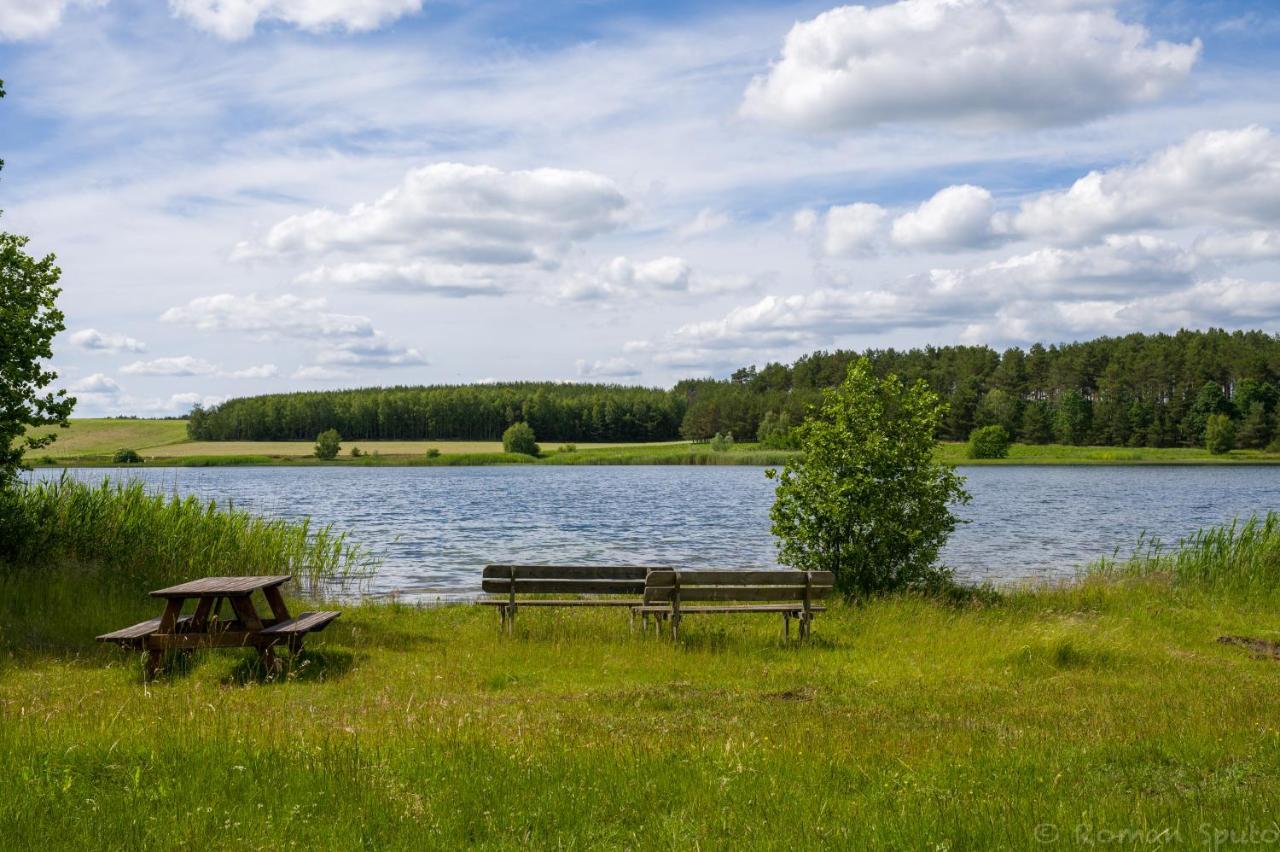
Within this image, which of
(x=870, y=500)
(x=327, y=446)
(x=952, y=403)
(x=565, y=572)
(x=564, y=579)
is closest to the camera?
(x=564, y=579)

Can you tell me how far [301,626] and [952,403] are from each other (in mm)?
97470

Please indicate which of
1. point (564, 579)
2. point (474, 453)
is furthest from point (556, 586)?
point (474, 453)

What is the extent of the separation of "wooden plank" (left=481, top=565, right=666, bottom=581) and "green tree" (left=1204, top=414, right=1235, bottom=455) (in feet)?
407

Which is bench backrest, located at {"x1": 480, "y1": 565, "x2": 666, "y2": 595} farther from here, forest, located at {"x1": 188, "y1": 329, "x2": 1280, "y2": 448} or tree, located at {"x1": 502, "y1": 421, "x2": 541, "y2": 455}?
tree, located at {"x1": 502, "y1": 421, "x2": 541, "y2": 455}

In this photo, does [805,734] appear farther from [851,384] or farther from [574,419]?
[574,419]

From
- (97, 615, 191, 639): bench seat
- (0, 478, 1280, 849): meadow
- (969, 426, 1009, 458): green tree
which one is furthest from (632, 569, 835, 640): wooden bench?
(969, 426, 1009, 458): green tree

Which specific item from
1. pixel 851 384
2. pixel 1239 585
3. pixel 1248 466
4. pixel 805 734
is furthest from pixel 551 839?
pixel 1248 466

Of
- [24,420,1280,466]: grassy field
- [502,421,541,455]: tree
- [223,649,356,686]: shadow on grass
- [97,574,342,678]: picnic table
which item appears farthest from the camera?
[502,421,541,455]: tree

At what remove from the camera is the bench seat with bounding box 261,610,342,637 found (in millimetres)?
11367

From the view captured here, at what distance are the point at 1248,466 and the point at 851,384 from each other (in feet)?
353

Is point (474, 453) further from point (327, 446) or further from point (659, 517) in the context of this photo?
point (659, 517)

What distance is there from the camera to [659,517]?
44.2 metres

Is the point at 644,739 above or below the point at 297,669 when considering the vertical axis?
above

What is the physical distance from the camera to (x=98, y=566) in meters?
17.3
